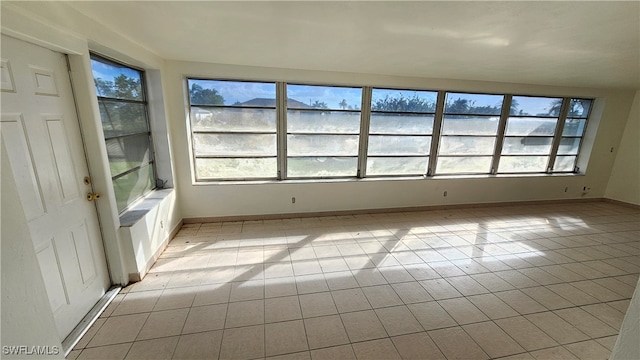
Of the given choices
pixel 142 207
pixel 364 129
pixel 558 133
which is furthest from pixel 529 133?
pixel 142 207

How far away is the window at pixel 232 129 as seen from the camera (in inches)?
142

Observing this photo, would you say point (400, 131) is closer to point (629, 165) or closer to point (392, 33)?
point (392, 33)

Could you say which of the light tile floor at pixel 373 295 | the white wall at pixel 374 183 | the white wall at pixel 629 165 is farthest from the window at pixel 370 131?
the light tile floor at pixel 373 295

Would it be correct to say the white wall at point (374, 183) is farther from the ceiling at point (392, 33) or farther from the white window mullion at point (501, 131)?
the ceiling at point (392, 33)

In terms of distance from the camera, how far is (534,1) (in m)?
1.59

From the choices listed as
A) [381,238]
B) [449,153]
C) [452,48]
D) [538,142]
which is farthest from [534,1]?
[538,142]

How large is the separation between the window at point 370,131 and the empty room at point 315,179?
0.11 ft

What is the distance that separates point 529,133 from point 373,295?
4.86 m

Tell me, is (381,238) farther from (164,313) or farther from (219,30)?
(219,30)

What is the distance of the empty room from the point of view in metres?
1.71

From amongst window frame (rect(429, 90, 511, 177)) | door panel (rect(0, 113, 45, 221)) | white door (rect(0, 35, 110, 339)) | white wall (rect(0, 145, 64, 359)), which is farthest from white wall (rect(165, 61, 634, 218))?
white wall (rect(0, 145, 64, 359))

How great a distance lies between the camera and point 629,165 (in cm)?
512

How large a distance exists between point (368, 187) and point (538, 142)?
12.2 ft

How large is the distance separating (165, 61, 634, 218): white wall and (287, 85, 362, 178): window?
0.20 metres
